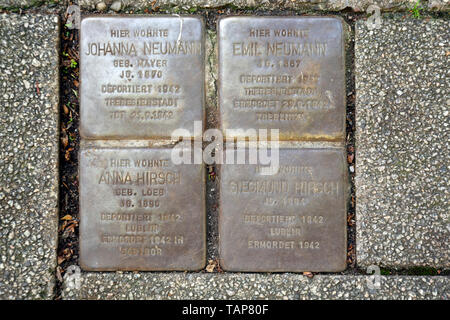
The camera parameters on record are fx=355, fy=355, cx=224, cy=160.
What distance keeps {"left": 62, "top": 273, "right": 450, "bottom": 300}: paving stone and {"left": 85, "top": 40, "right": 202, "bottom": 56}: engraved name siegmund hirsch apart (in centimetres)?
104

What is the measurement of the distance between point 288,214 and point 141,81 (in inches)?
36.5

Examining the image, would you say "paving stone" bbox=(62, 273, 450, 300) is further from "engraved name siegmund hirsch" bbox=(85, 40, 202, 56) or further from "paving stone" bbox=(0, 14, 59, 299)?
"engraved name siegmund hirsch" bbox=(85, 40, 202, 56)

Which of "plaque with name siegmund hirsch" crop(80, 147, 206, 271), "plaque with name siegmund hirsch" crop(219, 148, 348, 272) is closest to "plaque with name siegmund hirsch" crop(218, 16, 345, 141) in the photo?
"plaque with name siegmund hirsch" crop(219, 148, 348, 272)

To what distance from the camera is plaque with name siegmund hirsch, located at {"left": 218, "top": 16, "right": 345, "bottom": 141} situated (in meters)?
1.66

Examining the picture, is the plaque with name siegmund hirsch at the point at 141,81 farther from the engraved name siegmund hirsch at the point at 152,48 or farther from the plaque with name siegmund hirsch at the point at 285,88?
the plaque with name siegmund hirsch at the point at 285,88

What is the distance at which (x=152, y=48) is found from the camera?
167 centimetres

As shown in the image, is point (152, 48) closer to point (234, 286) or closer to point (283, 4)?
point (283, 4)

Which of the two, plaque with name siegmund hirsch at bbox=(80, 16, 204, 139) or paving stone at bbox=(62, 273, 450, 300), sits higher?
plaque with name siegmund hirsch at bbox=(80, 16, 204, 139)

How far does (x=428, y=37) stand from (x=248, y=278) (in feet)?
4.69

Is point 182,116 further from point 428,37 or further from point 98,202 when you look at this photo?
point 428,37

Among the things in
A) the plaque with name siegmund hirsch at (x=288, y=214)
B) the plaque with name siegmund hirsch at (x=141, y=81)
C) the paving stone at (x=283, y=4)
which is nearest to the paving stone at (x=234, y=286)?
the plaque with name siegmund hirsch at (x=288, y=214)

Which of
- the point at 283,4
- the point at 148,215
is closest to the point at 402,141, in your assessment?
the point at 283,4

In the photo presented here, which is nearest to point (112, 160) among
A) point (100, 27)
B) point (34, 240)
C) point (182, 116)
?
point (182, 116)
